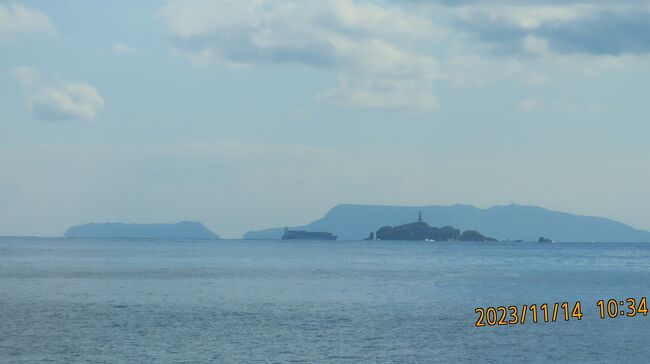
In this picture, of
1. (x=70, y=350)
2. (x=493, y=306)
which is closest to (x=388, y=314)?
(x=493, y=306)

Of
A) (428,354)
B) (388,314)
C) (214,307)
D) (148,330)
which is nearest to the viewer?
(428,354)

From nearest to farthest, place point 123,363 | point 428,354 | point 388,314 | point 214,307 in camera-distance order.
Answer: point 123,363 → point 428,354 → point 388,314 → point 214,307

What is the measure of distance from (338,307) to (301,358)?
31.2 m

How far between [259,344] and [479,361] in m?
14.1

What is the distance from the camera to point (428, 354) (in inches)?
2324

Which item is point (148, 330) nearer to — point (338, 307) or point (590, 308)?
point (338, 307)

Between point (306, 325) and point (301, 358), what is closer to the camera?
point (301, 358)

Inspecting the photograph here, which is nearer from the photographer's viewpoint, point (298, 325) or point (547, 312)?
point (298, 325)

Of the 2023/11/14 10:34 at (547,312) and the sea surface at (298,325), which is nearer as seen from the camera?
the sea surface at (298,325)

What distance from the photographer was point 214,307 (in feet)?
288

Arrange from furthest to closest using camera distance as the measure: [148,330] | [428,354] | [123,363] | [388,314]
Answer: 1. [388,314]
2. [148,330]
3. [428,354]
4. [123,363]

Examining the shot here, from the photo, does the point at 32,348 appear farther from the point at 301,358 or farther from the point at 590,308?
the point at 590,308

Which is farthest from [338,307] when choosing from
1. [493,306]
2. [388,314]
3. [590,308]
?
[590,308]

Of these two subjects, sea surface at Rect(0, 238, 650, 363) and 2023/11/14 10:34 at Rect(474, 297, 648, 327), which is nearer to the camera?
sea surface at Rect(0, 238, 650, 363)
